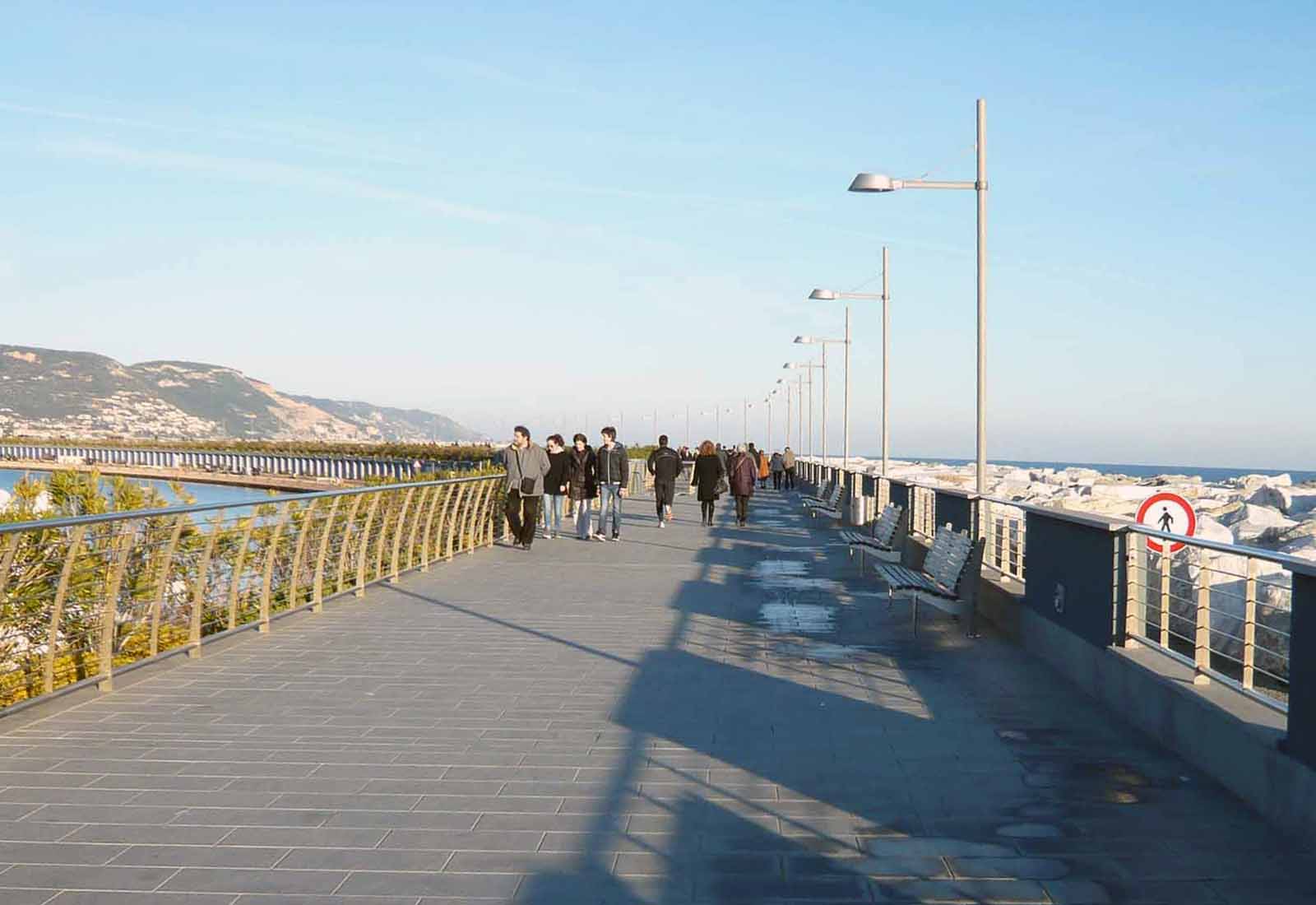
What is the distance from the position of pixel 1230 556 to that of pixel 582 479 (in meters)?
11.0

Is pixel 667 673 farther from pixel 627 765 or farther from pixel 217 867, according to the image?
pixel 217 867

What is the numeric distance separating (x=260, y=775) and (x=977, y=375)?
37.1 ft

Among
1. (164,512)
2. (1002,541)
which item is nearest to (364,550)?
(164,512)

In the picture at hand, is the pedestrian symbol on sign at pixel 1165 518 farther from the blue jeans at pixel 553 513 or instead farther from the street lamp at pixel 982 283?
the blue jeans at pixel 553 513

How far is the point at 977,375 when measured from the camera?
52.4 feet

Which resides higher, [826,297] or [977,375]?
[826,297]

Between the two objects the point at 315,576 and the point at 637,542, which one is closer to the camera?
the point at 315,576

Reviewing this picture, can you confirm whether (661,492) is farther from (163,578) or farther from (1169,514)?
(163,578)

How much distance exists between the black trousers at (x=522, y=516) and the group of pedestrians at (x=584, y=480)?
13 millimetres

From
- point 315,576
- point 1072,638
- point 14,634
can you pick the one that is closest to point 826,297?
point 315,576

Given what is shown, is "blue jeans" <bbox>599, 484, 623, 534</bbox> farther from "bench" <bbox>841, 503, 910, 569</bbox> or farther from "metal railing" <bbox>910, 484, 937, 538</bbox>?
"metal railing" <bbox>910, 484, 937, 538</bbox>

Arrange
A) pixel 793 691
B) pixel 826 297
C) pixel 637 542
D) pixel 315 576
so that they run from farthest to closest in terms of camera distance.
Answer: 1. pixel 826 297
2. pixel 637 542
3. pixel 315 576
4. pixel 793 691

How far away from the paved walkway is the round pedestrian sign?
4.84 ft

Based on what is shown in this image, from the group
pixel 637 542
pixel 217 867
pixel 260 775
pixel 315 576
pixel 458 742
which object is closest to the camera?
pixel 217 867
